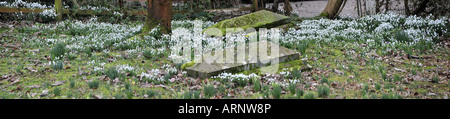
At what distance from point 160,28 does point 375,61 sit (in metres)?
5.83

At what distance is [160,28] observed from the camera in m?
9.56

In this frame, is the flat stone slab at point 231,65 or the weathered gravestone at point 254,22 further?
the weathered gravestone at point 254,22

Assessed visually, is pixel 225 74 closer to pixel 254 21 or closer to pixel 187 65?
pixel 187 65

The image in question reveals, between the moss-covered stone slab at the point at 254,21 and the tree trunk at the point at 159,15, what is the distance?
1686 mm

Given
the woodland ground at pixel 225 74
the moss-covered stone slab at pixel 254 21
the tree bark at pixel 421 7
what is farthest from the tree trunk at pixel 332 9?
the woodland ground at pixel 225 74

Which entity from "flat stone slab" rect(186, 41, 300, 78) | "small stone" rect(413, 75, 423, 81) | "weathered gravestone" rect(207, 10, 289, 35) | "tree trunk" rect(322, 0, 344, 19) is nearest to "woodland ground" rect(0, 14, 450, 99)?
"small stone" rect(413, 75, 423, 81)

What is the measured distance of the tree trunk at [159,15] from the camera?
9406mm

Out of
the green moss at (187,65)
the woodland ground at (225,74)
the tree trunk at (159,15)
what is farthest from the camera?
the tree trunk at (159,15)

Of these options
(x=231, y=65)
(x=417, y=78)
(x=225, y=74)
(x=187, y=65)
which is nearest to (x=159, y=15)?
(x=187, y=65)

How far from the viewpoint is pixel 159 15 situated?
375 inches

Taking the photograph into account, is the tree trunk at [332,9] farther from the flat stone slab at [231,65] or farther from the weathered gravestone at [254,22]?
the flat stone slab at [231,65]
